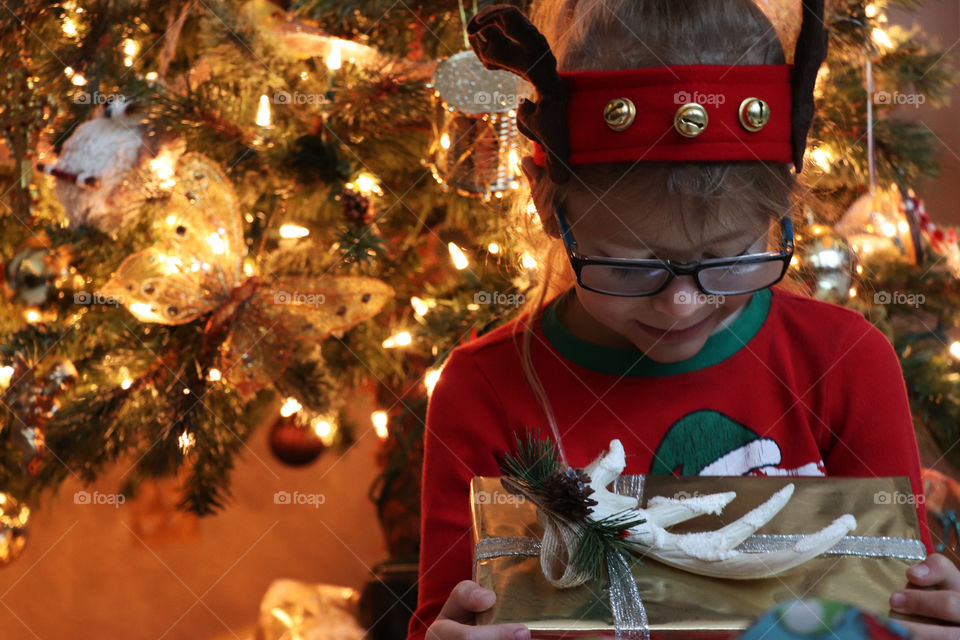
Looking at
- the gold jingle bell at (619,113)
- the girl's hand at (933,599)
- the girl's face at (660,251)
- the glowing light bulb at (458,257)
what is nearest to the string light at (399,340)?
the glowing light bulb at (458,257)

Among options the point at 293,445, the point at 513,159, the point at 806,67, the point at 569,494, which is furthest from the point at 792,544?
the point at 293,445

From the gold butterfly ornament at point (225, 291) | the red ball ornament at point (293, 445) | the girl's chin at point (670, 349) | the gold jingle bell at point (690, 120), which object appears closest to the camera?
the gold jingle bell at point (690, 120)

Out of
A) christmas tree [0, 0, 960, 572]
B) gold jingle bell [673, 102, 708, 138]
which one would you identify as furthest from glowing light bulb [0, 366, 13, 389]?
gold jingle bell [673, 102, 708, 138]

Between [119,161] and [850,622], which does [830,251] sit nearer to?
[850,622]

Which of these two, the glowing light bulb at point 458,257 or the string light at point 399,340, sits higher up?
the glowing light bulb at point 458,257

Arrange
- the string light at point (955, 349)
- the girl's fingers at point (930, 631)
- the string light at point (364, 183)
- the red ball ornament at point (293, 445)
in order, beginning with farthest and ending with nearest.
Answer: the red ball ornament at point (293, 445) < the string light at point (955, 349) < the string light at point (364, 183) < the girl's fingers at point (930, 631)

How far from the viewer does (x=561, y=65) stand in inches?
34.5

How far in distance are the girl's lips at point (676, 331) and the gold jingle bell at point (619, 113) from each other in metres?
0.18

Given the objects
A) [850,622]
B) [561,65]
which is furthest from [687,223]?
[850,622]

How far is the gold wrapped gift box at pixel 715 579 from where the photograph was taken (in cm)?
62

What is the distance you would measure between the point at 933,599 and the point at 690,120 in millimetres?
404

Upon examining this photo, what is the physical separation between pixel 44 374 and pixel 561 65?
2.65 ft

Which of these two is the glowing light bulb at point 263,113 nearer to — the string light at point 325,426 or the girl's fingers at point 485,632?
the string light at point 325,426

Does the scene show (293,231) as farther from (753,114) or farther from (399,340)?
(753,114)
